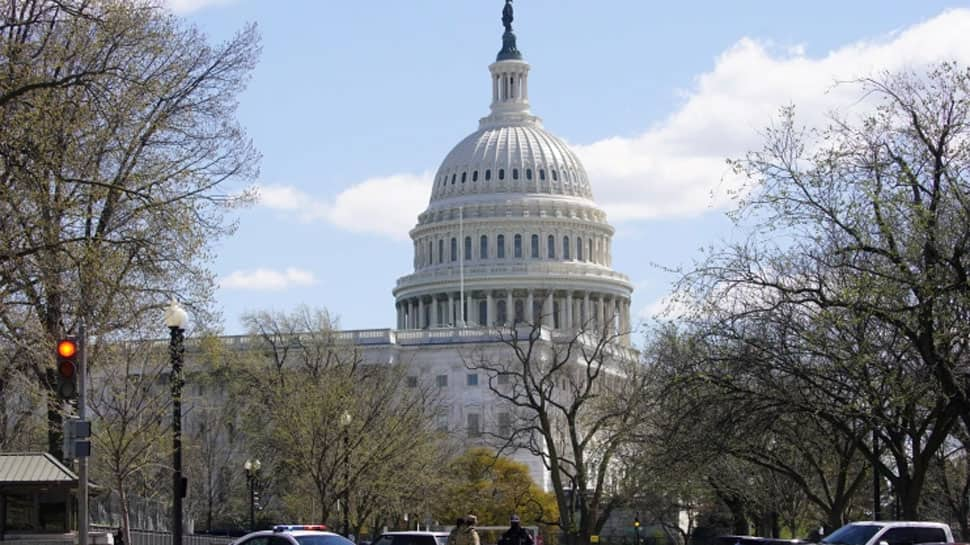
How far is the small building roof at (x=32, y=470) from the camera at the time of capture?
39000mm

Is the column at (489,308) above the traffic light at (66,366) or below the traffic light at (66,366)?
above

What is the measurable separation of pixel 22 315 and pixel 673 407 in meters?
14.2

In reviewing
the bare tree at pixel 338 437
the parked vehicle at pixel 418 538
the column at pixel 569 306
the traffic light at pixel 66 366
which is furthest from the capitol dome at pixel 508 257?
the traffic light at pixel 66 366

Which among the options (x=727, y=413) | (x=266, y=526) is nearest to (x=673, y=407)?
(x=727, y=413)

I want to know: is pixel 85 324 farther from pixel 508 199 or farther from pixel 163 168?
pixel 508 199

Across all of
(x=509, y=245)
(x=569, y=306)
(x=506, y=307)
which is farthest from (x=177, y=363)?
(x=509, y=245)

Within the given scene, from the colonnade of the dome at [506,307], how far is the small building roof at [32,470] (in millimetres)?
141079

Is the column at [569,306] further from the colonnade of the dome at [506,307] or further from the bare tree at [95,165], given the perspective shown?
the bare tree at [95,165]

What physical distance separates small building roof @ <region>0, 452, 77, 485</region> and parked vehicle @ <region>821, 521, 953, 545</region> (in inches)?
634

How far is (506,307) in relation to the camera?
188250mm

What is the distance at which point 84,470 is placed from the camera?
30922 millimetres

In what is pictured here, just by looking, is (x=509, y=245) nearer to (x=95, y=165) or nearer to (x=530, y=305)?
(x=530, y=305)

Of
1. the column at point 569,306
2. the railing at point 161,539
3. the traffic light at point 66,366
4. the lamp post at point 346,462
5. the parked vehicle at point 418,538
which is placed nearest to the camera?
the traffic light at point 66,366

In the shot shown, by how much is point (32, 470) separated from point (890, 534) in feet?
58.9
